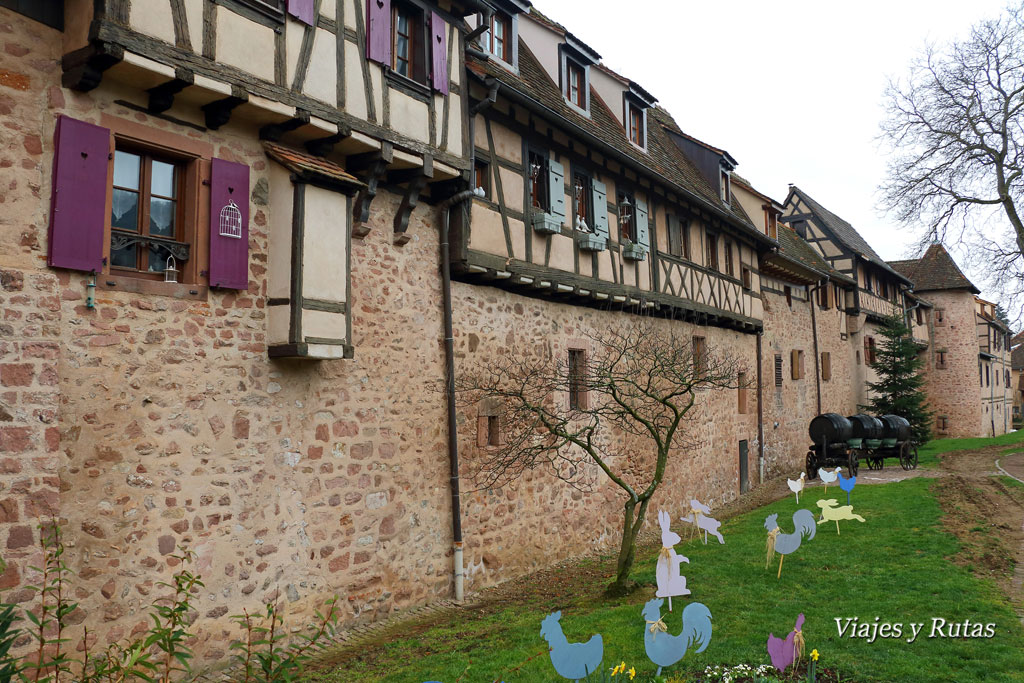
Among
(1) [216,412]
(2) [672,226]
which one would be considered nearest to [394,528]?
(1) [216,412]

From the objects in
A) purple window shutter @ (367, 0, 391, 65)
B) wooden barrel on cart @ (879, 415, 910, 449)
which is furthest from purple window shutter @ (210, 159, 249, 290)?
wooden barrel on cart @ (879, 415, 910, 449)

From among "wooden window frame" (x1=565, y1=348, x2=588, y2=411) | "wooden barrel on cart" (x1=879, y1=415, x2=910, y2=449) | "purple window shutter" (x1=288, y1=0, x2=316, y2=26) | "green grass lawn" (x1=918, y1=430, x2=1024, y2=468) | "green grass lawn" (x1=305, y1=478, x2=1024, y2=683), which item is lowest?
"green grass lawn" (x1=305, y1=478, x2=1024, y2=683)

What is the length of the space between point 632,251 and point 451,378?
5.28 metres

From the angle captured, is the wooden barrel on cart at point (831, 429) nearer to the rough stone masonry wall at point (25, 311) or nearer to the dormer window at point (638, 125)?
the dormer window at point (638, 125)

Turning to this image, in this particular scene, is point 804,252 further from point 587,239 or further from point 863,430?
point 587,239

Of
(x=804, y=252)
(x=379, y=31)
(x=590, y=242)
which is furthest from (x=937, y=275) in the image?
(x=379, y=31)

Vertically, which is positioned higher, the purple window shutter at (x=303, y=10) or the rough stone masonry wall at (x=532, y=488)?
the purple window shutter at (x=303, y=10)

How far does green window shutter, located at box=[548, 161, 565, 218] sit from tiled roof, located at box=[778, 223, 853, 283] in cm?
1571

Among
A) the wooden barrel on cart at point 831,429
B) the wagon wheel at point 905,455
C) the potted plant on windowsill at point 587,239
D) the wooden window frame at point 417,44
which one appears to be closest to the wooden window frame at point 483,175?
the wooden window frame at point 417,44

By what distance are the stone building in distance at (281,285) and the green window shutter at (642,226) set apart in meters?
0.89

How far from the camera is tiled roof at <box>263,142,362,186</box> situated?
7.14 meters

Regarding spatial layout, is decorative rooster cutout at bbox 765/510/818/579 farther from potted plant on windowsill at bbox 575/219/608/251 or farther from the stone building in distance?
potted plant on windowsill at bbox 575/219/608/251

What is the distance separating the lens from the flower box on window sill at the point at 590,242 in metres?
11.9

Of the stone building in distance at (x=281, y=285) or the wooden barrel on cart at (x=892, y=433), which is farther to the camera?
the wooden barrel on cart at (x=892, y=433)
